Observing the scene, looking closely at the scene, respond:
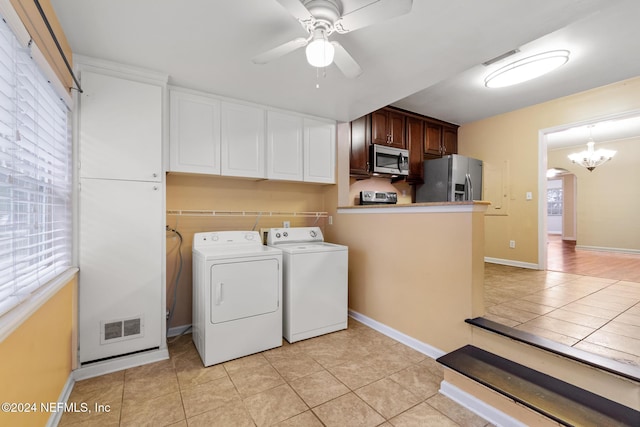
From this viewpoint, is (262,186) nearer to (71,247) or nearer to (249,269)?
(249,269)

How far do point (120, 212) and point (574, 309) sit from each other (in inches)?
144

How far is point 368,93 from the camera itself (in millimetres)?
2592

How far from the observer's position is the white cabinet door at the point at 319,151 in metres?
3.10

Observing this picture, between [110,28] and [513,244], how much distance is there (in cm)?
505

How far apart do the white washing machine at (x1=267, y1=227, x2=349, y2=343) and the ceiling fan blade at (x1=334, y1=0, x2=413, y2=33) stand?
A: 1727mm

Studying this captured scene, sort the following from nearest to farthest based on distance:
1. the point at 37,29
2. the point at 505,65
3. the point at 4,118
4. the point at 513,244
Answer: the point at 4,118, the point at 37,29, the point at 505,65, the point at 513,244

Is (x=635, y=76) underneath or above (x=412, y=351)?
above

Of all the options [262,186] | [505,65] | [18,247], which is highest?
[505,65]

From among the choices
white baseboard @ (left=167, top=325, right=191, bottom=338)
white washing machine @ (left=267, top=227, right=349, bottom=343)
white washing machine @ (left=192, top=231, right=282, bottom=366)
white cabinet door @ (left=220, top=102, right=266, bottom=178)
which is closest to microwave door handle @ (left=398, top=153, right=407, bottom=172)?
white washing machine @ (left=267, top=227, right=349, bottom=343)

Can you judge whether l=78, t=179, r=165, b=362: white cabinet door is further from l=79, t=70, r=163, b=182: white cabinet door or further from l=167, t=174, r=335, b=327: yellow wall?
l=167, t=174, r=335, b=327: yellow wall

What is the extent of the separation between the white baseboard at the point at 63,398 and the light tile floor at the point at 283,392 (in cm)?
4

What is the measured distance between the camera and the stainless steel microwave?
11.9 ft

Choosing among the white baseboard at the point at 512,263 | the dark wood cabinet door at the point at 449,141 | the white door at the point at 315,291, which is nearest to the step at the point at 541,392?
the white door at the point at 315,291

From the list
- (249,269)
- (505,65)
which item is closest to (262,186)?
(249,269)
